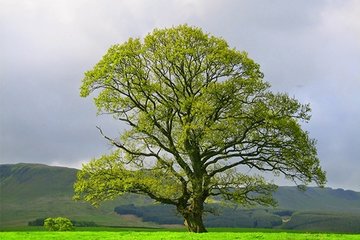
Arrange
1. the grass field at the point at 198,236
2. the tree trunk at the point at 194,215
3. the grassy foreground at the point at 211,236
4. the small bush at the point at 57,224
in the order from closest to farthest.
Answer: the grassy foreground at the point at 211,236, the grass field at the point at 198,236, the tree trunk at the point at 194,215, the small bush at the point at 57,224

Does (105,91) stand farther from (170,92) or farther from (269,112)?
(269,112)

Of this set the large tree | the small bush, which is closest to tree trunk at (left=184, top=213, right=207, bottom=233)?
the large tree

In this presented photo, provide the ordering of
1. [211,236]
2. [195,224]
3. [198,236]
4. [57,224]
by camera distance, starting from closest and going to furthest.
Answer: [211,236]
[198,236]
[195,224]
[57,224]

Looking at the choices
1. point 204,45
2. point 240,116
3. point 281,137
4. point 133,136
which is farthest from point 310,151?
point 133,136

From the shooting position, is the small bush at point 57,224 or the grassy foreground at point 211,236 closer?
the grassy foreground at point 211,236

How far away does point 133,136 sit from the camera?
147ft

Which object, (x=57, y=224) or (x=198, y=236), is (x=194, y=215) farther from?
(x=57, y=224)

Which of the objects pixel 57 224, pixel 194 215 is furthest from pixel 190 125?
pixel 57 224

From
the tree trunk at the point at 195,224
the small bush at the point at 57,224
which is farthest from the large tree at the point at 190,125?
the small bush at the point at 57,224

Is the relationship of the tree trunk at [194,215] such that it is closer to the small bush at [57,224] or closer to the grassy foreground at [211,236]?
the grassy foreground at [211,236]

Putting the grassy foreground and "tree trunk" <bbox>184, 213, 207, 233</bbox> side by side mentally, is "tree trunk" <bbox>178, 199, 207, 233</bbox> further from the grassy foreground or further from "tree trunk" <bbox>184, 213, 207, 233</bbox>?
the grassy foreground

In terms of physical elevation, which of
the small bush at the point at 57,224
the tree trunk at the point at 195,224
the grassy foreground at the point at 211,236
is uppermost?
the small bush at the point at 57,224

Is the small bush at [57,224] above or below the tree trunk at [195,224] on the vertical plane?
above

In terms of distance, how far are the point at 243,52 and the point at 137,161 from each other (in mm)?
13595
